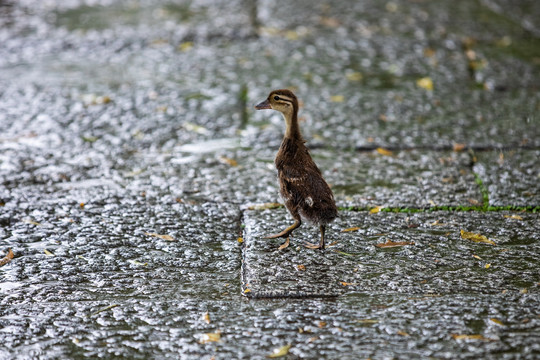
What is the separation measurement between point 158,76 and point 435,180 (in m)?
2.74

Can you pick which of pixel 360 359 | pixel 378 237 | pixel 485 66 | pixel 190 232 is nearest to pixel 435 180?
pixel 378 237

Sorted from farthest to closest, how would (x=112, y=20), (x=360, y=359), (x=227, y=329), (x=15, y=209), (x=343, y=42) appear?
A: (x=112, y=20)
(x=343, y=42)
(x=15, y=209)
(x=227, y=329)
(x=360, y=359)

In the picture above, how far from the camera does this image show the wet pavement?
2.41 meters

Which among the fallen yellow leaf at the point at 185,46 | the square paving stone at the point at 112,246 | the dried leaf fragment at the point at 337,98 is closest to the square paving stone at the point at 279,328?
the square paving stone at the point at 112,246

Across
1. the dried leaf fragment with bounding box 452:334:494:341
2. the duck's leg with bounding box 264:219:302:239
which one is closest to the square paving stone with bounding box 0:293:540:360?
the dried leaf fragment with bounding box 452:334:494:341

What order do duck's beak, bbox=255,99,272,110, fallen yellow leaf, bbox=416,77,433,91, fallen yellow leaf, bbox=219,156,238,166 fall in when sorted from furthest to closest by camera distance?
fallen yellow leaf, bbox=416,77,433,91, fallen yellow leaf, bbox=219,156,238,166, duck's beak, bbox=255,99,272,110

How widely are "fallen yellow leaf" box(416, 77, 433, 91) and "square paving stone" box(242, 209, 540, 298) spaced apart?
203 cm

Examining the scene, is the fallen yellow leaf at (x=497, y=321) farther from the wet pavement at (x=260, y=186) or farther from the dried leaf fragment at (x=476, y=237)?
the dried leaf fragment at (x=476, y=237)

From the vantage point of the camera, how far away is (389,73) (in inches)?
213

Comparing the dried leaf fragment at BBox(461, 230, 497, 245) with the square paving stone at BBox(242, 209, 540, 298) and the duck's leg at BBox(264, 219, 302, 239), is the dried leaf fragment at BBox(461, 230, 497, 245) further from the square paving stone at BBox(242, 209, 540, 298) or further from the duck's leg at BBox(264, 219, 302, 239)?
the duck's leg at BBox(264, 219, 302, 239)

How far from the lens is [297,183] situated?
299 centimetres

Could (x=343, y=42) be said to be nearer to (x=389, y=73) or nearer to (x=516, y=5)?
(x=389, y=73)

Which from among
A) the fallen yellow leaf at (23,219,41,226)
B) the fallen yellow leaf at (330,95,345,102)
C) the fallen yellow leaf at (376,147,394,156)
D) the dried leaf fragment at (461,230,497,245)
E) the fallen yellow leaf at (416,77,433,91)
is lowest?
the fallen yellow leaf at (23,219,41,226)

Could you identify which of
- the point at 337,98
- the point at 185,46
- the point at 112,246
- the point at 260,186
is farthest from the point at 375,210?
the point at 185,46
